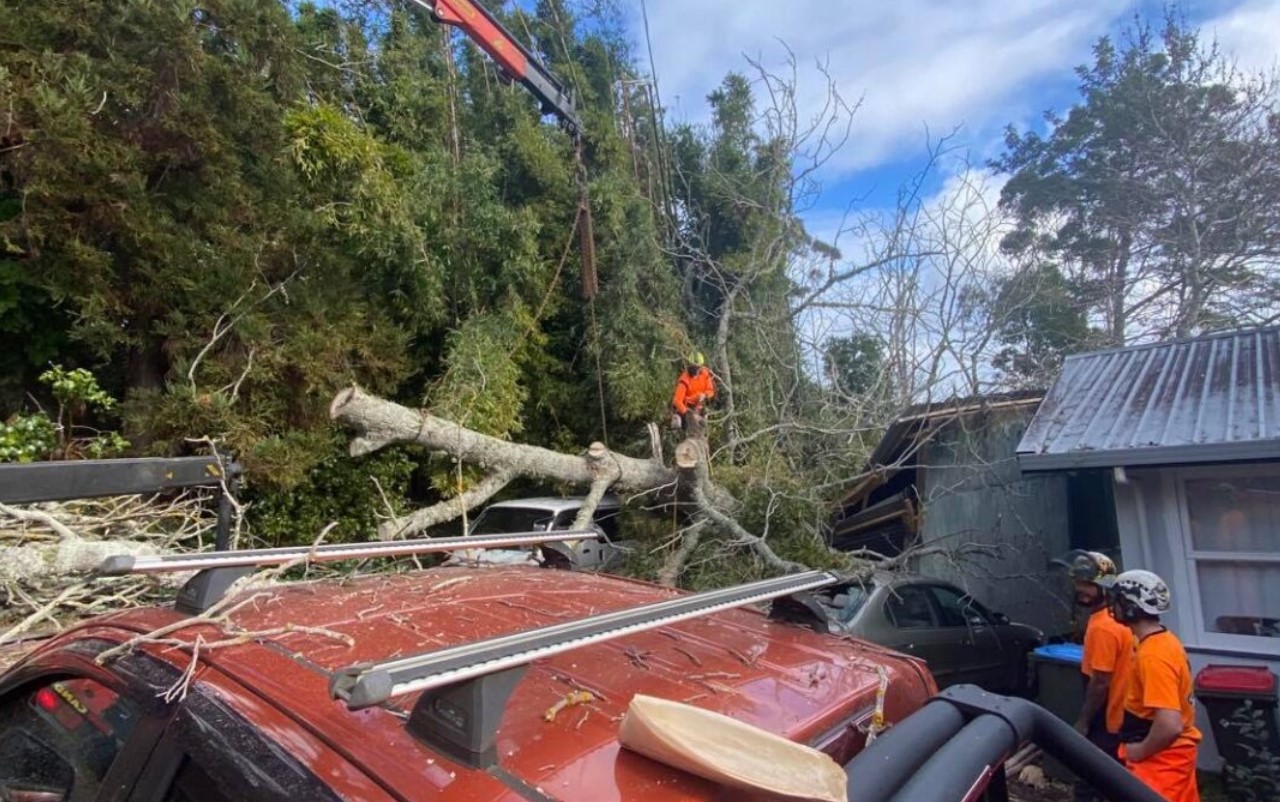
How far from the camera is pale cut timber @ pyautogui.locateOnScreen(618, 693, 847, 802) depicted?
1.08 m

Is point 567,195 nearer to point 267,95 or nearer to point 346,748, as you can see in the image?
point 267,95

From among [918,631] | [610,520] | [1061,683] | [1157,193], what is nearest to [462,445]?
[610,520]

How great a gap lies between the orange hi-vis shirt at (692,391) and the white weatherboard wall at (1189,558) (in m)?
4.36

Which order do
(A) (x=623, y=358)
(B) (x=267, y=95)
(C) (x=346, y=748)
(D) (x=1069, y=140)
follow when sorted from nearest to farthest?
1. (C) (x=346, y=748)
2. (B) (x=267, y=95)
3. (A) (x=623, y=358)
4. (D) (x=1069, y=140)

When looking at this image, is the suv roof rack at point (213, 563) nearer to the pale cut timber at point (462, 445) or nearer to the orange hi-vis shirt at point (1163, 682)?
the orange hi-vis shirt at point (1163, 682)

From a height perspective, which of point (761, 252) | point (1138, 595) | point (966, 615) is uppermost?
point (761, 252)

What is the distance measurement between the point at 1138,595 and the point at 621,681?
3.24 m

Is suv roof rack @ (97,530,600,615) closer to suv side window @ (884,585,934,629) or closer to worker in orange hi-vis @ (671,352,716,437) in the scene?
suv side window @ (884,585,934,629)

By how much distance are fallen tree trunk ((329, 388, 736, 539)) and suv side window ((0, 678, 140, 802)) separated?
5347 mm

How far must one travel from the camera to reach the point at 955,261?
8664mm

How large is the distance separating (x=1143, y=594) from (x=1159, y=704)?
499mm

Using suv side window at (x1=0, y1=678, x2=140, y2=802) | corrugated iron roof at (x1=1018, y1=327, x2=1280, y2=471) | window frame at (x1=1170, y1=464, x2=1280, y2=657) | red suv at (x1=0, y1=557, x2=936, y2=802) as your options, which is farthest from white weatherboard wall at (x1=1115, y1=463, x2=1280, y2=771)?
suv side window at (x1=0, y1=678, x2=140, y2=802)

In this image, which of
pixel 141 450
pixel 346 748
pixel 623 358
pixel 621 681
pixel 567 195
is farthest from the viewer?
pixel 567 195

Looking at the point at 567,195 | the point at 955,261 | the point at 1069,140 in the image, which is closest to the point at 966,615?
the point at 955,261
